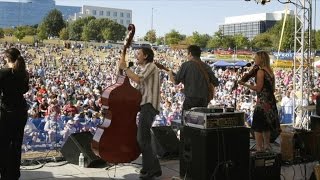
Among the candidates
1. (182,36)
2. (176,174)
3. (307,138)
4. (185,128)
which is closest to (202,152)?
(185,128)

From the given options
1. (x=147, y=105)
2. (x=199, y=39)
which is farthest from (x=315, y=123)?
(x=199, y=39)

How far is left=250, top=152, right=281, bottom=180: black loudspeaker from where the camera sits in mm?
4145

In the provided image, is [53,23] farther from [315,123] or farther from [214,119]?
[214,119]

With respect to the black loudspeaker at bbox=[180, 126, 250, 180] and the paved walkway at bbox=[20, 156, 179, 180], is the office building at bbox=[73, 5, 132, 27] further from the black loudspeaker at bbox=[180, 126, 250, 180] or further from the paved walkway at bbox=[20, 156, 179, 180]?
the black loudspeaker at bbox=[180, 126, 250, 180]

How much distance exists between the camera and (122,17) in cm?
13500

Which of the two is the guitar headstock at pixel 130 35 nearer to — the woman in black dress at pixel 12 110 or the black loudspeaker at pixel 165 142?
the woman in black dress at pixel 12 110

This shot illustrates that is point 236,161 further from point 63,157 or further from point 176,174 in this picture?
point 63,157

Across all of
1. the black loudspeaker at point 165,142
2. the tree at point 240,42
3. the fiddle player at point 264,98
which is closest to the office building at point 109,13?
the tree at point 240,42

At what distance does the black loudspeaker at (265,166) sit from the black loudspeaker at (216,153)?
0.19 meters

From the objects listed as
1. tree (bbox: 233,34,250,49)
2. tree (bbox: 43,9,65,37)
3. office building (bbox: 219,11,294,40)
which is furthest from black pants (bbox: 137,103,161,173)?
office building (bbox: 219,11,294,40)

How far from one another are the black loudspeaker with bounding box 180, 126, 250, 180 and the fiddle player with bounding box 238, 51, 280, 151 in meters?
0.91

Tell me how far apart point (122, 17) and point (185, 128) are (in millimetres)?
133506

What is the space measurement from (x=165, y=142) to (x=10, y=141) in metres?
2.18

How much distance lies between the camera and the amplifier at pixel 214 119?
3.79 m
